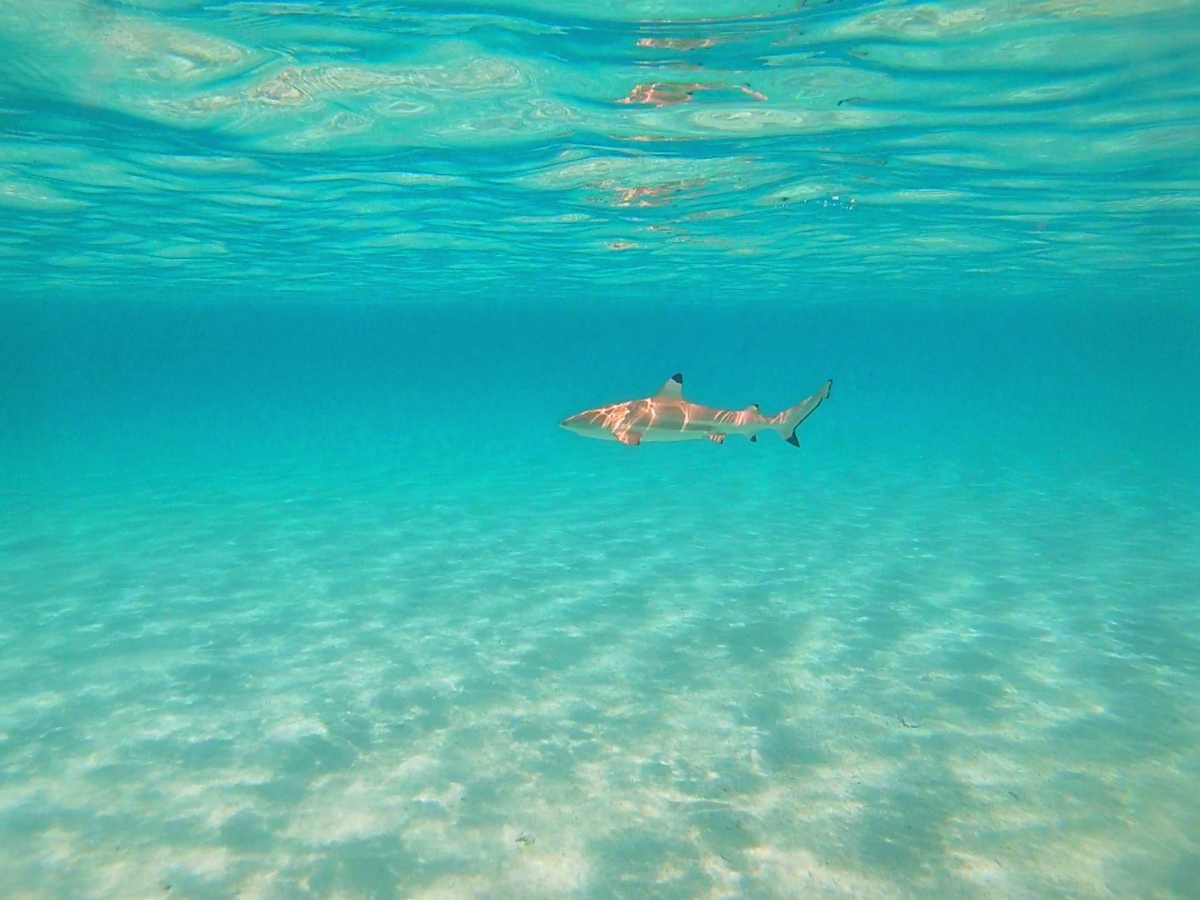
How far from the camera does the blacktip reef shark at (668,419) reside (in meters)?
7.64

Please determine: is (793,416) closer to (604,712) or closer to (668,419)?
(668,419)

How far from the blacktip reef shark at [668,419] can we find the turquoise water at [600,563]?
11.0ft

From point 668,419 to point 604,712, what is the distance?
357cm

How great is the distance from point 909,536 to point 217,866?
51.9 ft

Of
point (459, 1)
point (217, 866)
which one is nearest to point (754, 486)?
point (459, 1)

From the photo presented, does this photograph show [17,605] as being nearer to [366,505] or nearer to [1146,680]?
[366,505]

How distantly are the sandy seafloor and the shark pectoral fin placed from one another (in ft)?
10.8

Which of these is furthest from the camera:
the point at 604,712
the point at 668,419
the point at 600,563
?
the point at 600,563

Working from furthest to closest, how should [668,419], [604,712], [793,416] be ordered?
[604,712] < [793,416] < [668,419]

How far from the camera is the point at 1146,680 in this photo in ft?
30.1

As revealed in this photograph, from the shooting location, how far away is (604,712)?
8438mm

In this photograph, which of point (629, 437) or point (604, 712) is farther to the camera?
point (604, 712)

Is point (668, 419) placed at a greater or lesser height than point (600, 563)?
greater

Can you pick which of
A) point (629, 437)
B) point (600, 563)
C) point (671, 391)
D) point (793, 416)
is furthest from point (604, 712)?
point (600, 563)
